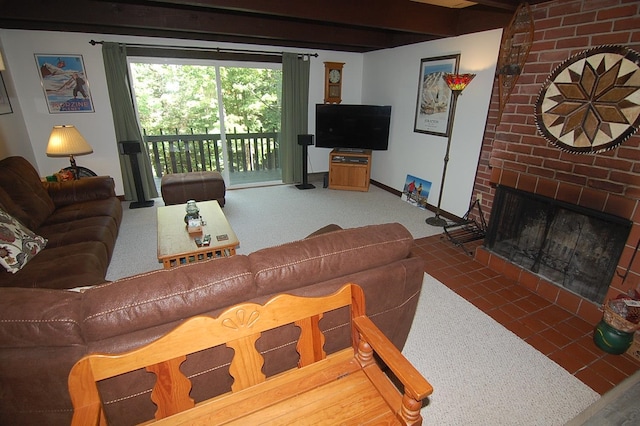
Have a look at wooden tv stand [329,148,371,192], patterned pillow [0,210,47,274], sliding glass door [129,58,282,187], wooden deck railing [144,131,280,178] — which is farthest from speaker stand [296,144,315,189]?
patterned pillow [0,210,47,274]

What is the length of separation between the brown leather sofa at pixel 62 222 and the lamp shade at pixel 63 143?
0.31 metres

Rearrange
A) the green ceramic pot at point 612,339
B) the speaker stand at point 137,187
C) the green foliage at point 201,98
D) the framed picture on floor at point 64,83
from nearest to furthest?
the green ceramic pot at point 612,339
the framed picture on floor at point 64,83
the speaker stand at point 137,187
the green foliage at point 201,98

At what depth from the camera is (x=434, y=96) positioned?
13.4 ft

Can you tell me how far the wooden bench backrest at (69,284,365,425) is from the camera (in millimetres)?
832

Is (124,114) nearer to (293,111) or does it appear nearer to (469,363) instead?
(293,111)

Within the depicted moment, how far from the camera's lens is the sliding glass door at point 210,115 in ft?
14.7

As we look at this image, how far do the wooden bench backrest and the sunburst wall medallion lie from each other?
85.7 inches

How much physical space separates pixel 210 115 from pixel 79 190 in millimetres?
2218

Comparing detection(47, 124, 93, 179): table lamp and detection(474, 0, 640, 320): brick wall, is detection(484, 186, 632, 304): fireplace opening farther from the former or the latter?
detection(47, 124, 93, 179): table lamp

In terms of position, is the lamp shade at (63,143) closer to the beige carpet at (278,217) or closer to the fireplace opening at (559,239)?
the beige carpet at (278,217)

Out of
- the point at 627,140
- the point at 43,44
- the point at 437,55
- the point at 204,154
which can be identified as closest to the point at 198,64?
the point at 204,154

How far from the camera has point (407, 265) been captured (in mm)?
1517

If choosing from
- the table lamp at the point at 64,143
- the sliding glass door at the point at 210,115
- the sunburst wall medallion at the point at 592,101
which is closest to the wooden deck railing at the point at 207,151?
the sliding glass door at the point at 210,115

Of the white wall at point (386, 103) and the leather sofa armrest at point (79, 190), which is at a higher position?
the white wall at point (386, 103)
